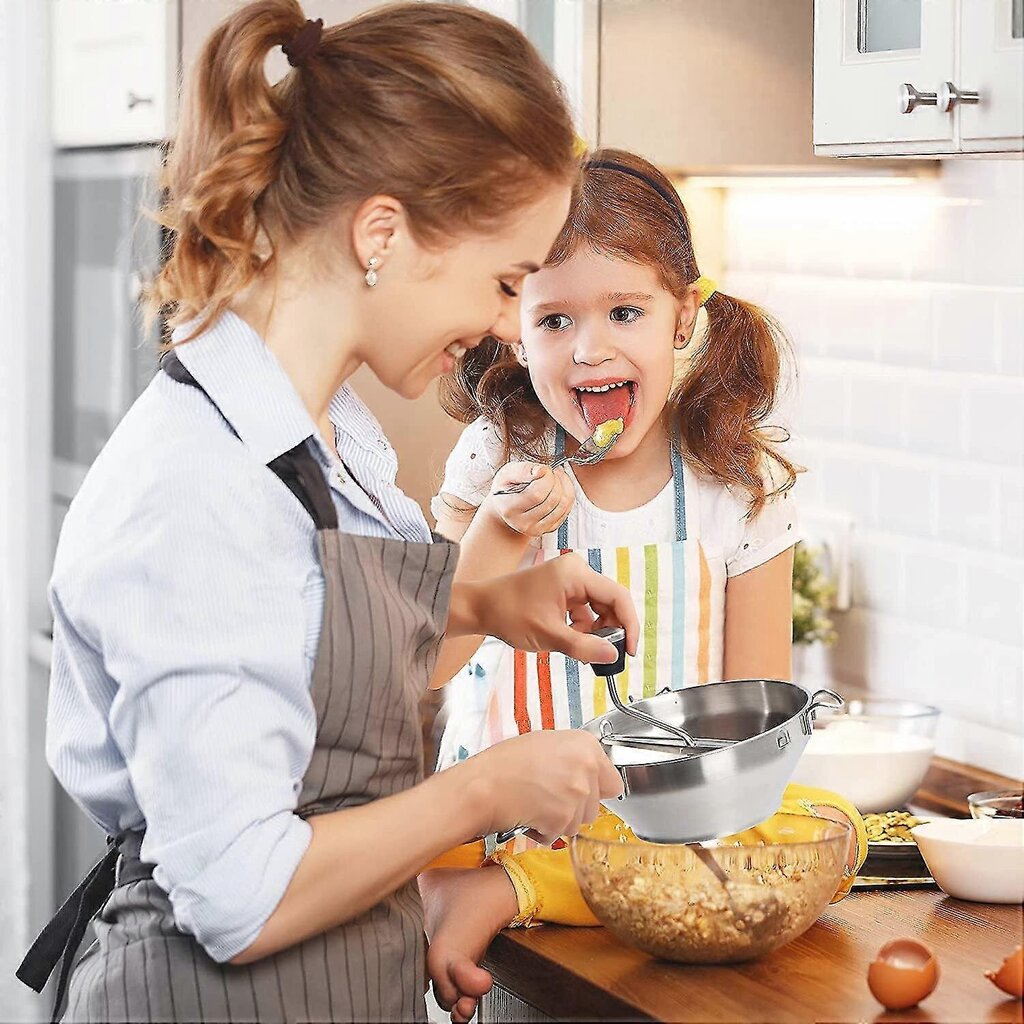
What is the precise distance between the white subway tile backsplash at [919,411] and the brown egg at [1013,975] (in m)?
0.76

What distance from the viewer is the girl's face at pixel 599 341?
1.53 m

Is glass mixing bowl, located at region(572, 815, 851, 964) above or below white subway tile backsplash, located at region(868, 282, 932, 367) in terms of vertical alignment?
below

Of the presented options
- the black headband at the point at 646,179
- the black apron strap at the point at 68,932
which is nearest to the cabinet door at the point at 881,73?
the black headband at the point at 646,179

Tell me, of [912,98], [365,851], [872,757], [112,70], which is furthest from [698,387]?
[112,70]

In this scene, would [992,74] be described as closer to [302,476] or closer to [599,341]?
[599,341]

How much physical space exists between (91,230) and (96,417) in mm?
290

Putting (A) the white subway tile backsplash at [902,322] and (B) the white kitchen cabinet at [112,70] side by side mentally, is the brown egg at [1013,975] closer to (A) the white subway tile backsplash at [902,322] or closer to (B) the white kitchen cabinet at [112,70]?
(A) the white subway tile backsplash at [902,322]

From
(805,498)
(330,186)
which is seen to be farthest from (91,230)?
(330,186)

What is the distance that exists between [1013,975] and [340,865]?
21.9 inches

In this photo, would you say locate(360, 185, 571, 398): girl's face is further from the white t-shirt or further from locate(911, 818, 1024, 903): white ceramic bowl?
locate(911, 818, 1024, 903): white ceramic bowl

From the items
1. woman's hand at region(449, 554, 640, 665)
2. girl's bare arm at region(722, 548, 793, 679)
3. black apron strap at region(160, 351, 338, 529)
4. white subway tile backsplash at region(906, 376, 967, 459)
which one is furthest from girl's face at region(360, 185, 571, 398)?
white subway tile backsplash at region(906, 376, 967, 459)

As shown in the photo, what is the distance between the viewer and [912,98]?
149 cm

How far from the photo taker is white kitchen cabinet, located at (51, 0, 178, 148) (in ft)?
6.25

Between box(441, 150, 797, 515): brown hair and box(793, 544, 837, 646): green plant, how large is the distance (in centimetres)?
47
